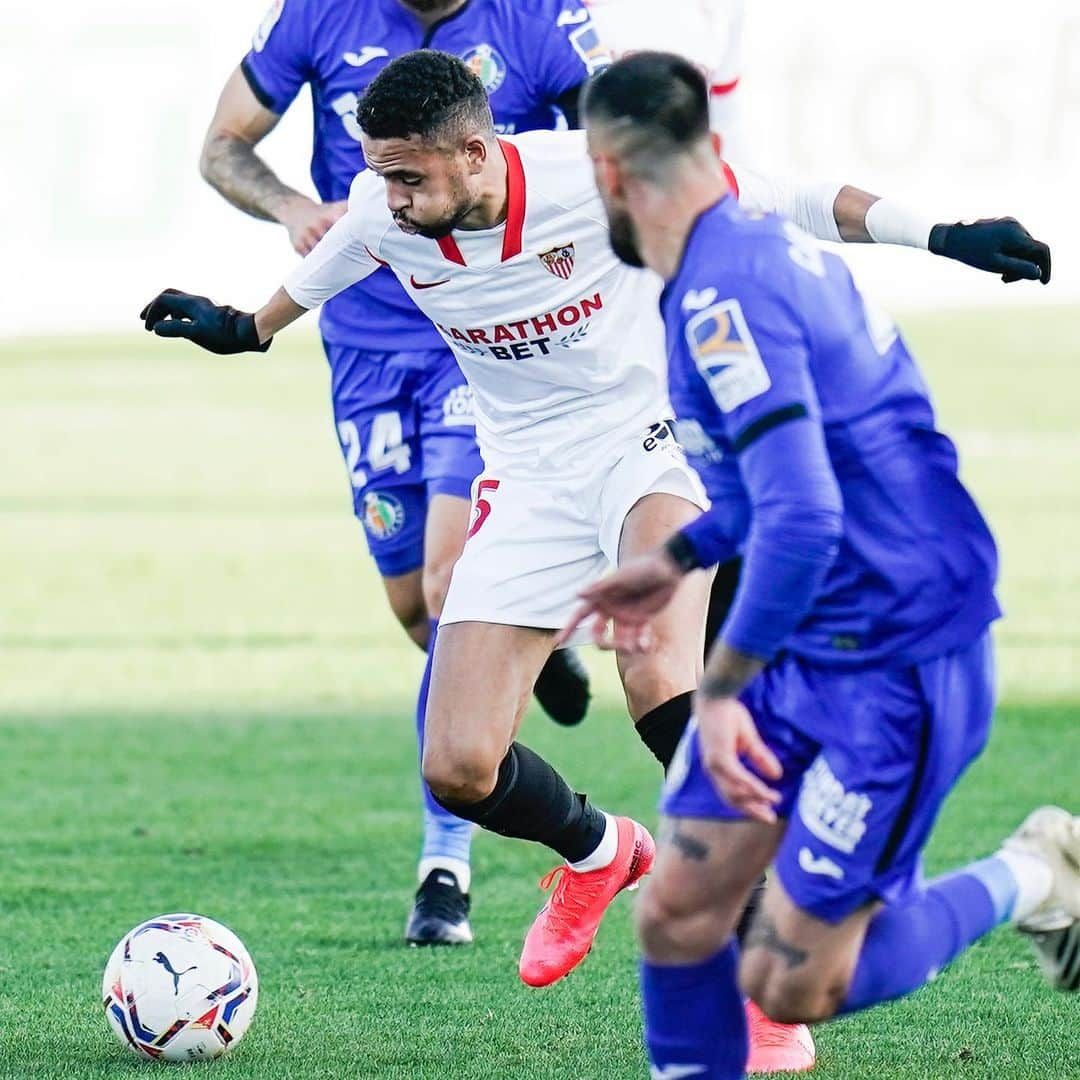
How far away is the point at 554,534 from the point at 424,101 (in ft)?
3.70

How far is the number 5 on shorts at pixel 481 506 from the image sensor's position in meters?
5.51

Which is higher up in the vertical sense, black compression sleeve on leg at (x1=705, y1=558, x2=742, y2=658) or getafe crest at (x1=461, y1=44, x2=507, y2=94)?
getafe crest at (x1=461, y1=44, x2=507, y2=94)

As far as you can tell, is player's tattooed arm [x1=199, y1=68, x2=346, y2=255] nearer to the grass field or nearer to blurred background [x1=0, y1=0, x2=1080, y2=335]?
the grass field

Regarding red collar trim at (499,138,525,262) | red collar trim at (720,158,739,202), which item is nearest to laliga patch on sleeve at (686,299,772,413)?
red collar trim at (720,158,739,202)

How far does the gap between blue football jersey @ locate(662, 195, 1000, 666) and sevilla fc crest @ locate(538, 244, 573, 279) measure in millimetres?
1492

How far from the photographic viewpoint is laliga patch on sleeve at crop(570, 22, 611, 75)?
21.0ft

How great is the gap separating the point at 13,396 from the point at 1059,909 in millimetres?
22668

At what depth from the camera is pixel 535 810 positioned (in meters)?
5.34

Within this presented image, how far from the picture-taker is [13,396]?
2555 cm

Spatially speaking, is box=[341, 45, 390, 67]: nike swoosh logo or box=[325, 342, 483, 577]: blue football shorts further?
box=[325, 342, 483, 577]: blue football shorts

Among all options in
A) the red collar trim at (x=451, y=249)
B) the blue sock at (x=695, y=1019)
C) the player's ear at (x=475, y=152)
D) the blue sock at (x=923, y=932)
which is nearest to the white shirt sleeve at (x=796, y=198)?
the player's ear at (x=475, y=152)

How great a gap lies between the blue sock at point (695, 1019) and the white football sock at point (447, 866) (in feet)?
7.64

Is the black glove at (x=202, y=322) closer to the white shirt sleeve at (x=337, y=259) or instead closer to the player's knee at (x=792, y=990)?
the white shirt sleeve at (x=337, y=259)

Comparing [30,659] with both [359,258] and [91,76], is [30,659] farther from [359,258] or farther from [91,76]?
[91,76]
